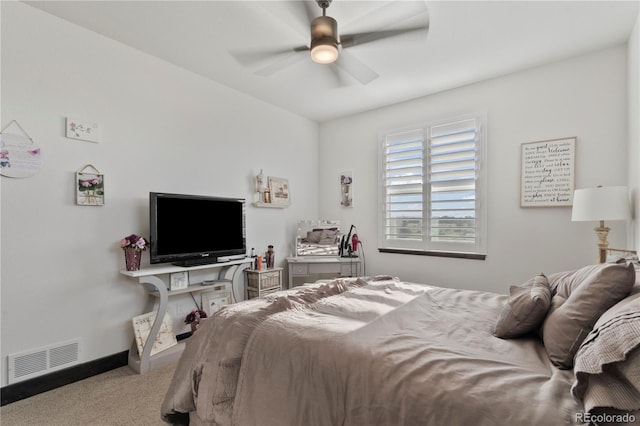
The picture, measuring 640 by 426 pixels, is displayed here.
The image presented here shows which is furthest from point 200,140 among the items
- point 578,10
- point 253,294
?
point 578,10

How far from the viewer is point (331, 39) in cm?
186

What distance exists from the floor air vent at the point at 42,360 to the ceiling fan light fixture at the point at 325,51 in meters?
2.72

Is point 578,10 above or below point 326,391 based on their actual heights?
above

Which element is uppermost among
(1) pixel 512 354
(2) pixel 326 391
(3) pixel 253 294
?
(1) pixel 512 354

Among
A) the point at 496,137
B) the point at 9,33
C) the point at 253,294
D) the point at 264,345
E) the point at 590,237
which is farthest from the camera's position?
the point at 253,294

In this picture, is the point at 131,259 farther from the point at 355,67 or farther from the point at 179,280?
the point at 355,67

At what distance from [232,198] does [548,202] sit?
309cm

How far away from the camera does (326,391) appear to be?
3.82ft

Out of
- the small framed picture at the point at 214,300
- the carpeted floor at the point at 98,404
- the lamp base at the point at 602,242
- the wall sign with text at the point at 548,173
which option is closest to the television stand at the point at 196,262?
the small framed picture at the point at 214,300

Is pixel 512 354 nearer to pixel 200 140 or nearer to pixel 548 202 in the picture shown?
pixel 548 202

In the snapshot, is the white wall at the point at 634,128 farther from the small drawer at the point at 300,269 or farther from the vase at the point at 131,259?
the vase at the point at 131,259

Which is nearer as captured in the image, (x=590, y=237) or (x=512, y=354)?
(x=512, y=354)

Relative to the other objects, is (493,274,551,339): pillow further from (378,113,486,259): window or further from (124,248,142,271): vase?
(124,248,142,271): vase

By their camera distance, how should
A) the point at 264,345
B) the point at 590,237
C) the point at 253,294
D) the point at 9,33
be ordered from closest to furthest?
1. the point at 264,345
2. the point at 9,33
3. the point at 590,237
4. the point at 253,294
